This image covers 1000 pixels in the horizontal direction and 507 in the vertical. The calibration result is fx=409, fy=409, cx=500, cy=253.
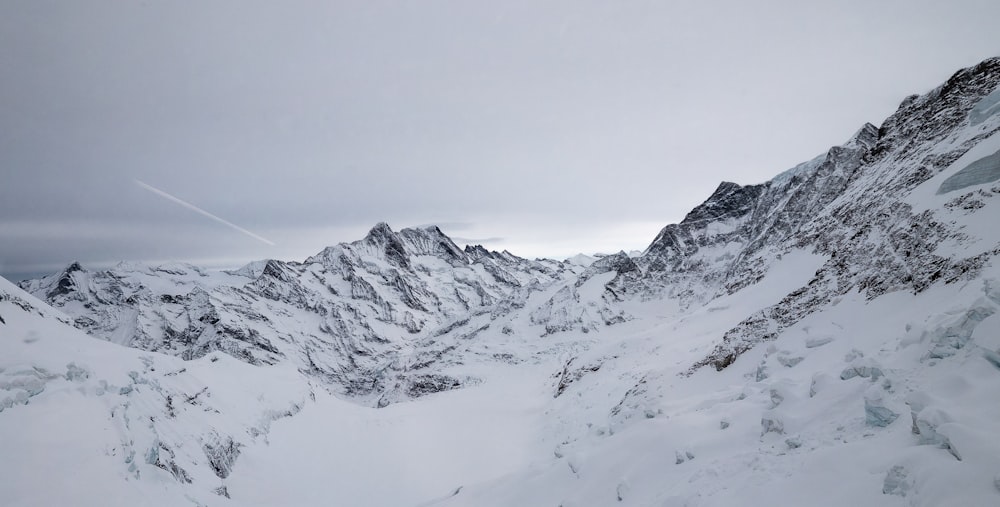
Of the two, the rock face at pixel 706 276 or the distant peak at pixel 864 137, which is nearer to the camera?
the rock face at pixel 706 276

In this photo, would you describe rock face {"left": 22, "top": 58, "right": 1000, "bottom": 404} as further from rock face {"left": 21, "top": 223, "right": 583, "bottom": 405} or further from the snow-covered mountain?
rock face {"left": 21, "top": 223, "right": 583, "bottom": 405}

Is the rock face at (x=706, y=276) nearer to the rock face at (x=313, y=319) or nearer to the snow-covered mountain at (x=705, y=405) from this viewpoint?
the snow-covered mountain at (x=705, y=405)

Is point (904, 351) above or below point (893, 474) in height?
above

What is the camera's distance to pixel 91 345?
14180 mm

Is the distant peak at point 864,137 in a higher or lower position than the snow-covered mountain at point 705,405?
higher

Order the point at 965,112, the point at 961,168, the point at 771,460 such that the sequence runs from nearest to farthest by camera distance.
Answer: the point at 771,460
the point at 961,168
the point at 965,112

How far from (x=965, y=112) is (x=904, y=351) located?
55.1 feet

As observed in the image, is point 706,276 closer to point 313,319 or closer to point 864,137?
point 864,137

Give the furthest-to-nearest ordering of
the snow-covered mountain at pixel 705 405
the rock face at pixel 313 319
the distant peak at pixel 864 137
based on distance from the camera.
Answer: the rock face at pixel 313 319 → the distant peak at pixel 864 137 → the snow-covered mountain at pixel 705 405

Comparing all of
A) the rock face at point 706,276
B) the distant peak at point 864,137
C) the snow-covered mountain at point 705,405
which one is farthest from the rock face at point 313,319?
the distant peak at point 864,137

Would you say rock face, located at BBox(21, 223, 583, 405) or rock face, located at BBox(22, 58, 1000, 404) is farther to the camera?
rock face, located at BBox(21, 223, 583, 405)

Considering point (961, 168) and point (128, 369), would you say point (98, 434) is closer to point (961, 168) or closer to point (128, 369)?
point (128, 369)

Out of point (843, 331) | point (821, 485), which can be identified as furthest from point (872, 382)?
point (843, 331)

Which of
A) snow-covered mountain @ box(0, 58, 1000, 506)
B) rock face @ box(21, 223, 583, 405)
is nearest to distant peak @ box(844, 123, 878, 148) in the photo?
snow-covered mountain @ box(0, 58, 1000, 506)
